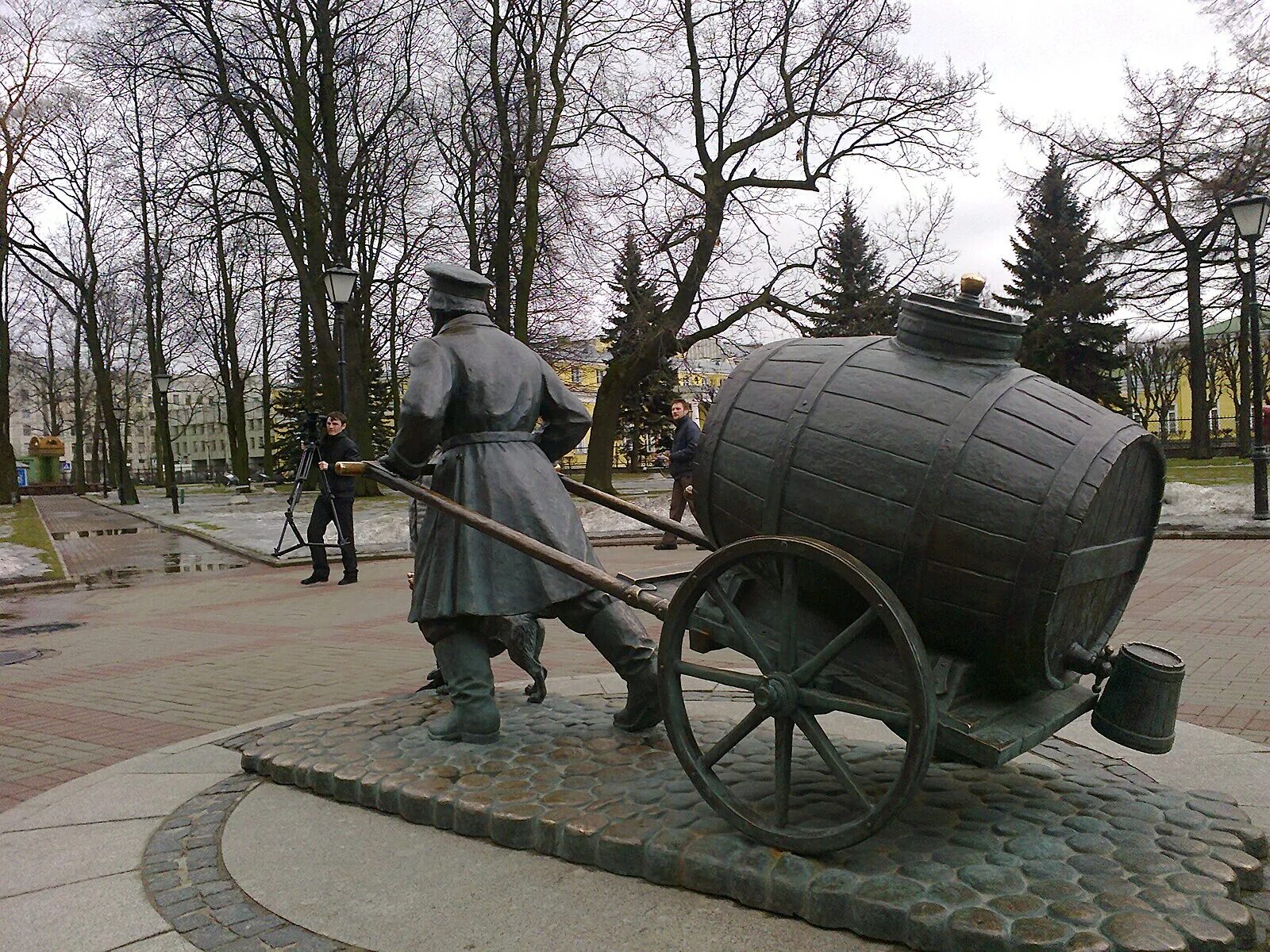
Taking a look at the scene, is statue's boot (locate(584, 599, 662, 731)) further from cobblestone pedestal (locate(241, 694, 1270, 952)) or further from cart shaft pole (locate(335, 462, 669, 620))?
cart shaft pole (locate(335, 462, 669, 620))

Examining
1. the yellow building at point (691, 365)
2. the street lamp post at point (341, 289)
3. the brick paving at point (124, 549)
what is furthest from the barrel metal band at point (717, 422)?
the brick paving at point (124, 549)

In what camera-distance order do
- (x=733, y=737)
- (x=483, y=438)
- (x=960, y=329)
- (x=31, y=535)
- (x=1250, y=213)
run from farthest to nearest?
(x=31, y=535), (x=1250, y=213), (x=483, y=438), (x=733, y=737), (x=960, y=329)

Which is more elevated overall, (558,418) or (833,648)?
(558,418)

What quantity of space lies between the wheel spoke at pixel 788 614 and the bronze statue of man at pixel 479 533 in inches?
46.6

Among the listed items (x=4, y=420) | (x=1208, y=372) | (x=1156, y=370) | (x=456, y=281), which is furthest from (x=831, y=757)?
(x=1156, y=370)

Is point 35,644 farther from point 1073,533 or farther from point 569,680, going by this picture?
point 1073,533

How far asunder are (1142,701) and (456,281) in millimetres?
3081

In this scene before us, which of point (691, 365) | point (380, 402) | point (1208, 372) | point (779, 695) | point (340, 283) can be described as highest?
point (691, 365)

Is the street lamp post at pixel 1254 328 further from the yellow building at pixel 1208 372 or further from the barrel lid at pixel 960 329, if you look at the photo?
the yellow building at pixel 1208 372

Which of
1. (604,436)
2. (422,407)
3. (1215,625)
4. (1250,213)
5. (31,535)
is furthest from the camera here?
(604,436)

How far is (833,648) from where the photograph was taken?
280cm

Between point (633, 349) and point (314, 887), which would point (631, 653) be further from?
point (633, 349)

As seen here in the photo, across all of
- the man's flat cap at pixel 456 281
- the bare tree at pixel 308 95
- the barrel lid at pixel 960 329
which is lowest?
the barrel lid at pixel 960 329

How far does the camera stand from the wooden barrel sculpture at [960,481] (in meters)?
2.69
